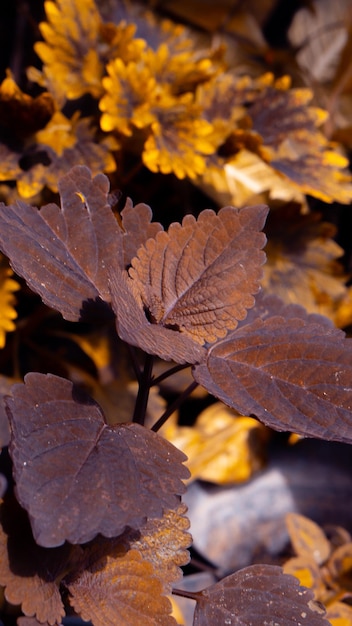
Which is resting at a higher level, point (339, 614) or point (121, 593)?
point (121, 593)

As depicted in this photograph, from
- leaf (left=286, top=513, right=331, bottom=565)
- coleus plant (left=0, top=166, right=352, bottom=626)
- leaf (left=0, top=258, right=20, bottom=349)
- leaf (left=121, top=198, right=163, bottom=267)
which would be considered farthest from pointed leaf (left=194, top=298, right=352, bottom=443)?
leaf (left=286, top=513, right=331, bottom=565)

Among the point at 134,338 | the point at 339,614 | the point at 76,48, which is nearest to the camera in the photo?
the point at 134,338

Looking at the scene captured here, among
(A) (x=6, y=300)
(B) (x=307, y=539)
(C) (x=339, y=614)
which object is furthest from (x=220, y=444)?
(A) (x=6, y=300)

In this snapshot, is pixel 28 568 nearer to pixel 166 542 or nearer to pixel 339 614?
pixel 166 542

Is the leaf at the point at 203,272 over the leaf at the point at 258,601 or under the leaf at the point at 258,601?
over

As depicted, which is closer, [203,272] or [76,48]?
[203,272]

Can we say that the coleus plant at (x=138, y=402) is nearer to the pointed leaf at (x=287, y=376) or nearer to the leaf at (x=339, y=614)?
the pointed leaf at (x=287, y=376)

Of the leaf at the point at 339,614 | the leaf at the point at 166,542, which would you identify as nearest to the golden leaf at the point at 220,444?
the leaf at the point at 339,614

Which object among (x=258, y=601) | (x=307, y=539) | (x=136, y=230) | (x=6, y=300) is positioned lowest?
(x=307, y=539)
